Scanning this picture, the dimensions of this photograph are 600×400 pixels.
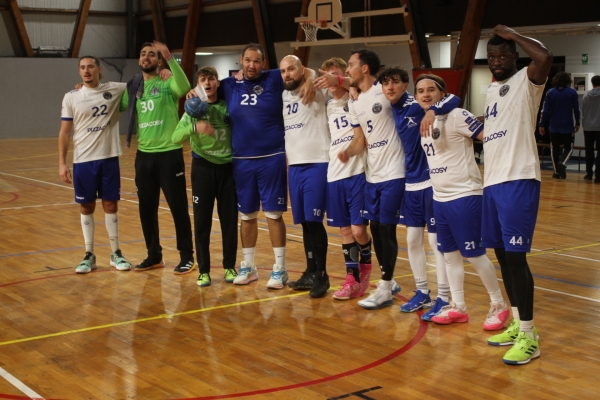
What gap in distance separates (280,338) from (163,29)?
74.4 feet

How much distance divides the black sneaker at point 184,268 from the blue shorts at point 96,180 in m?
0.92

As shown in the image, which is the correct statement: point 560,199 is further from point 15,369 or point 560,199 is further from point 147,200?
point 15,369

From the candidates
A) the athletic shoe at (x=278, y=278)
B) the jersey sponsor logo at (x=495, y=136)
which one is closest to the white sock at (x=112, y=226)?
the athletic shoe at (x=278, y=278)

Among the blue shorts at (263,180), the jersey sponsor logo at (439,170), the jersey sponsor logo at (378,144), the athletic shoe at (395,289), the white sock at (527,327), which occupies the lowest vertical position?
the athletic shoe at (395,289)

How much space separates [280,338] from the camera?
5258 mm

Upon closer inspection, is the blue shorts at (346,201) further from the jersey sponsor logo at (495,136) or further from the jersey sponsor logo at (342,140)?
the jersey sponsor logo at (495,136)

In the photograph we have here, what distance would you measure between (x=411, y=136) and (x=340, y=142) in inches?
27.7

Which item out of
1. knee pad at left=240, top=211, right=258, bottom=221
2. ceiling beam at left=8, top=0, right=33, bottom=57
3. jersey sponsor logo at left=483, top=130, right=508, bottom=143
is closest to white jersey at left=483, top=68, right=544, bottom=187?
jersey sponsor logo at left=483, top=130, right=508, bottom=143

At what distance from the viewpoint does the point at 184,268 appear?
7.32 m

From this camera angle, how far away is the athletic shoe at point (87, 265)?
7.32m

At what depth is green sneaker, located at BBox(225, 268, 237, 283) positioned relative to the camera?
6.92 metres

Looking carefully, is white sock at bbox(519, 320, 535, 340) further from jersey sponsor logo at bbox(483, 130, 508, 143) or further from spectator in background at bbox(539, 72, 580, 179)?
spectator in background at bbox(539, 72, 580, 179)

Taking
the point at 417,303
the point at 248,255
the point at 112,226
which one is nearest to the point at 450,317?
the point at 417,303

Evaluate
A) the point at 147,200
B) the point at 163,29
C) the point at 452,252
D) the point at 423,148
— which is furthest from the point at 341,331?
the point at 163,29
